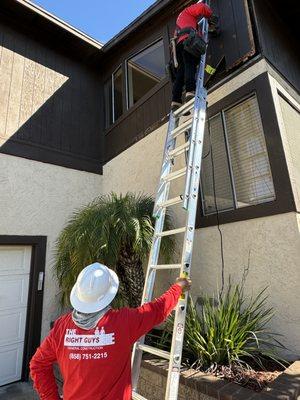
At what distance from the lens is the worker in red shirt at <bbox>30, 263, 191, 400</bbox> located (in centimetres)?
174

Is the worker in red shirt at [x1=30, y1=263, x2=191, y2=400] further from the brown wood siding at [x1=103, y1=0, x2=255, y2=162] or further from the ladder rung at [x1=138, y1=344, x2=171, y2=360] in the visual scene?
the brown wood siding at [x1=103, y1=0, x2=255, y2=162]

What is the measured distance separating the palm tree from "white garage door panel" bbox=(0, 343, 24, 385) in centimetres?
150

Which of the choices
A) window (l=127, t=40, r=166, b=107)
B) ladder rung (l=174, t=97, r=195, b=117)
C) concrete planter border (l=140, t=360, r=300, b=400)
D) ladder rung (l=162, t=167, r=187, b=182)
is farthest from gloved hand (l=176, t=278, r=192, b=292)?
window (l=127, t=40, r=166, b=107)

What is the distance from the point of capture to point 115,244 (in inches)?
156

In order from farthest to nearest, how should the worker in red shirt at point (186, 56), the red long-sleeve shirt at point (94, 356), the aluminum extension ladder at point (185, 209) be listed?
the worker in red shirt at point (186, 56)
the aluminum extension ladder at point (185, 209)
the red long-sleeve shirt at point (94, 356)

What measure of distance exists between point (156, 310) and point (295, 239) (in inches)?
73.9

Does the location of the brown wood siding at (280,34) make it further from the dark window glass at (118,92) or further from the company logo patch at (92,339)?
the company logo patch at (92,339)

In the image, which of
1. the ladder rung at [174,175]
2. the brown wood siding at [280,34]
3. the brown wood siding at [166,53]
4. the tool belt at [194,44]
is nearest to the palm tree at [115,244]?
the ladder rung at [174,175]

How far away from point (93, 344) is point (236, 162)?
3054 mm

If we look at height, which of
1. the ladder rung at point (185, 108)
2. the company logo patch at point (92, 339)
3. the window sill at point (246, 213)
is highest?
the ladder rung at point (185, 108)

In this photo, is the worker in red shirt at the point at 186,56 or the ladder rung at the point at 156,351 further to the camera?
the worker in red shirt at the point at 186,56

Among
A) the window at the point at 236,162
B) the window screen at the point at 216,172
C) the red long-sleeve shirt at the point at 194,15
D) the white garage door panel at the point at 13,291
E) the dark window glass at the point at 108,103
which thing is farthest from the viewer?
the dark window glass at the point at 108,103

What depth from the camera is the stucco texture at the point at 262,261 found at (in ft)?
10.2

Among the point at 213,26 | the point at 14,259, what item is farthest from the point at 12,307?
the point at 213,26
